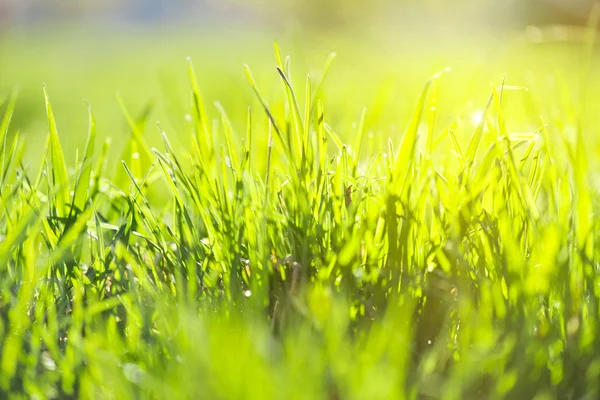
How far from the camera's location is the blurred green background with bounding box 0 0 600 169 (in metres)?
1.72

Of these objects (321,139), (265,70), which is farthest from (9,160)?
(265,70)

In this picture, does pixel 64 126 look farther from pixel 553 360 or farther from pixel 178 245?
pixel 553 360

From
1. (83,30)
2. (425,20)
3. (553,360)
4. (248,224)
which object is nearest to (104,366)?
(248,224)

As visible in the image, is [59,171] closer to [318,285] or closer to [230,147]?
[230,147]

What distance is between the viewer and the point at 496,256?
2.41ft

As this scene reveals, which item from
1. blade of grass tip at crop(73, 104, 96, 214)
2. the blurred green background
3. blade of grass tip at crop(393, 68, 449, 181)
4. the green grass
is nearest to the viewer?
the green grass

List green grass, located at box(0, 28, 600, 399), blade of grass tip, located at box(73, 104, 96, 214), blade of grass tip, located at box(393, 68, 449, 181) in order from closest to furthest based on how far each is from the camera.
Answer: green grass, located at box(0, 28, 600, 399)
blade of grass tip, located at box(393, 68, 449, 181)
blade of grass tip, located at box(73, 104, 96, 214)

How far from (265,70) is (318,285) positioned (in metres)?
3.00

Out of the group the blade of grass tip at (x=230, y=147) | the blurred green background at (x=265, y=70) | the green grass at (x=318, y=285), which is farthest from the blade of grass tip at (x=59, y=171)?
the blurred green background at (x=265, y=70)

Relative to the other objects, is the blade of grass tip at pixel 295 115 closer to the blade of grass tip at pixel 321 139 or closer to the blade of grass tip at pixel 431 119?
the blade of grass tip at pixel 321 139

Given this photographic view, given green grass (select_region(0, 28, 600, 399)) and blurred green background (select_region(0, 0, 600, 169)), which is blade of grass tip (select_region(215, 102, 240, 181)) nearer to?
green grass (select_region(0, 28, 600, 399))

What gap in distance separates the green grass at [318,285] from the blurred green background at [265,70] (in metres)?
0.30

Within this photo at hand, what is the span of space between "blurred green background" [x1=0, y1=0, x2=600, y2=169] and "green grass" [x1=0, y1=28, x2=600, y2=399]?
0.30 metres

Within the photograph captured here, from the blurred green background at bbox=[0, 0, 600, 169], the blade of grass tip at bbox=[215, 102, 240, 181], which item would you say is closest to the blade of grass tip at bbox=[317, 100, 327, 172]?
the blade of grass tip at bbox=[215, 102, 240, 181]
